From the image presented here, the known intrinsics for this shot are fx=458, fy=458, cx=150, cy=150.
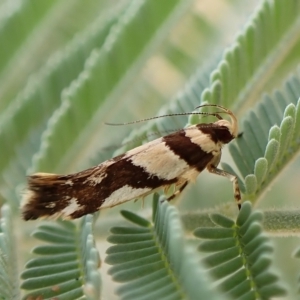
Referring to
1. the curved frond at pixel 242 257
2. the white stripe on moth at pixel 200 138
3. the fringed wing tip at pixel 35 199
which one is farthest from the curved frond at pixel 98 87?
the curved frond at pixel 242 257

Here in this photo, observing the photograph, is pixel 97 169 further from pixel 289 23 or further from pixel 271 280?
pixel 289 23

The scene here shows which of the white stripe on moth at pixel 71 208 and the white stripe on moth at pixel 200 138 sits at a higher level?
the white stripe on moth at pixel 200 138

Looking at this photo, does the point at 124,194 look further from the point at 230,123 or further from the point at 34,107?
the point at 34,107

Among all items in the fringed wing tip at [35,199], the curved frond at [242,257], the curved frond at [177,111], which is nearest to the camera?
the curved frond at [242,257]

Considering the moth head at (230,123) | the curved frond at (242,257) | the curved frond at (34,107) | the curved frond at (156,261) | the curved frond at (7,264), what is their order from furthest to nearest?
1. the curved frond at (34,107)
2. the moth head at (230,123)
3. the curved frond at (7,264)
4. the curved frond at (242,257)
5. the curved frond at (156,261)

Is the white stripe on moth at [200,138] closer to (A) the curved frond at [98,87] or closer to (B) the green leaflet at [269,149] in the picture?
(B) the green leaflet at [269,149]

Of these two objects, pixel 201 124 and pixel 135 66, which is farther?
pixel 135 66

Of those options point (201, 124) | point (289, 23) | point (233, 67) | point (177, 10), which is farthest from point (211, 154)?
point (177, 10)
